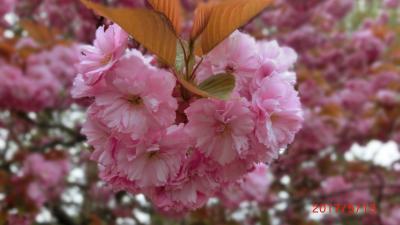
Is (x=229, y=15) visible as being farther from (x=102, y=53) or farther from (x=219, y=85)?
(x=102, y=53)

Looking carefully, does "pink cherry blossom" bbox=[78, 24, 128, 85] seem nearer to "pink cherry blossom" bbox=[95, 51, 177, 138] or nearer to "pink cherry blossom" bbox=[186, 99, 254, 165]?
"pink cherry blossom" bbox=[95, 51, 177, 138]

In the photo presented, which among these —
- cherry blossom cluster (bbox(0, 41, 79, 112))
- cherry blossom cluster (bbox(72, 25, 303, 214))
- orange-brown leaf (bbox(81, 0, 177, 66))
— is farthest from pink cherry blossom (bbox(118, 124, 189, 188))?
cherry blossom cluster (bbox(0, 41, 79, 112))

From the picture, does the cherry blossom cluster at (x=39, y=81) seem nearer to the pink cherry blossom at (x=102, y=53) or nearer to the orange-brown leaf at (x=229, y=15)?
the pink cherry blossom at (x=102, y=53)

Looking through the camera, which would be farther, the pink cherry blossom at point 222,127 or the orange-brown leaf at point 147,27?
the pink cherry blossom at point 222,127

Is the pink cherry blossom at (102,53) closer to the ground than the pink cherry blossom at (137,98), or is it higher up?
higher up

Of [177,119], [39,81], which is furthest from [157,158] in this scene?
[39,81]

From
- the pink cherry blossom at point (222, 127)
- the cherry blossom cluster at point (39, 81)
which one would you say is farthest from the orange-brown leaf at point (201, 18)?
the cherry blossom cluster at point (39, 81)

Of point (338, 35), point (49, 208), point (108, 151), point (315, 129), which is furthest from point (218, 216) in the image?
point (338, 35)
